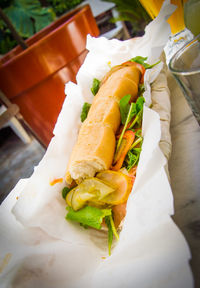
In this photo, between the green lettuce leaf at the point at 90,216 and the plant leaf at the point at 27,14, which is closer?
the green lettuce leaf at the point at 90,216

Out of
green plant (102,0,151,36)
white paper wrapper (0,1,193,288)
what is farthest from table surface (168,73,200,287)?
green plant (102,0,151,36)

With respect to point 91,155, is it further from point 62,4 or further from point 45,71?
point 62,4

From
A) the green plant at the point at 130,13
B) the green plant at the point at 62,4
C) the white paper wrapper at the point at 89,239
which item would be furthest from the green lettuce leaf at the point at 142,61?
the green plant at the point at 62,4

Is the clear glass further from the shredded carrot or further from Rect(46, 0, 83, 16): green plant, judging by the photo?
Rect(46, 0, 83, 16): green plant

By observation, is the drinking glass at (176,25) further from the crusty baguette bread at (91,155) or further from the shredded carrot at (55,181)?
the shredded carrot at (55,181)

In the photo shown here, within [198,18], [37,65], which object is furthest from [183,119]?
[37,65]

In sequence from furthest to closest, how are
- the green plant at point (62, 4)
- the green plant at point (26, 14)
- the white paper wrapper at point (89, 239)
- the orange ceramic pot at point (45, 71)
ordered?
the green plant at point (62, 4), the green plant at point (26, 14), the orange ceramic pot at point (45, 71), the white paper wrapper at point (89, 239)
